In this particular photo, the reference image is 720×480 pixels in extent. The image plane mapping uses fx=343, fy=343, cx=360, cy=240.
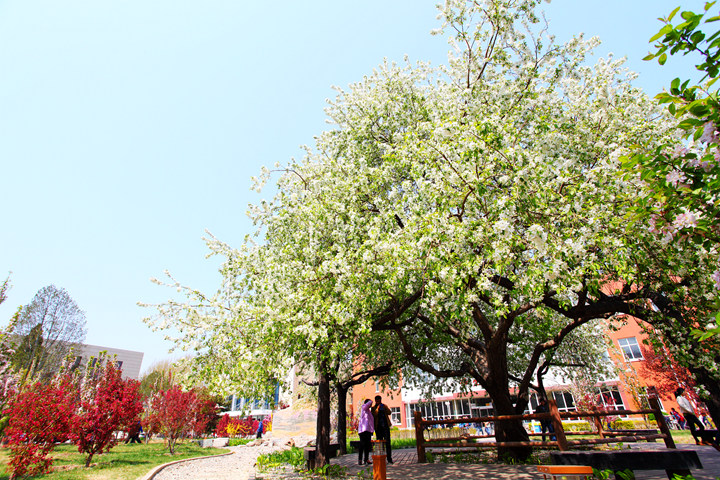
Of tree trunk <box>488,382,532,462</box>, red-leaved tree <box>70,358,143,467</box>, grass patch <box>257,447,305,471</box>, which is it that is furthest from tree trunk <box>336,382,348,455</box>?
red-leaved tree <box>70,358,143,467</box>

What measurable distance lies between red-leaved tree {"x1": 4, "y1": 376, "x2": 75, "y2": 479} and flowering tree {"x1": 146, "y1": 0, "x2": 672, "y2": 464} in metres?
5.54

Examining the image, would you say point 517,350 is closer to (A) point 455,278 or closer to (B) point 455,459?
(B) point 455,459

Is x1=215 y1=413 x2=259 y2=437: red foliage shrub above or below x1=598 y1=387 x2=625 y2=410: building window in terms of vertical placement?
below

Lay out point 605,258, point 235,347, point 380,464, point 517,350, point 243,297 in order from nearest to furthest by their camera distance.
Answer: point 380,464 → point 605,258 → point 235,347 → point 243,297 → point 517,350

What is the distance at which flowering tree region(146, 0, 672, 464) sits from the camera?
7586 millimetres

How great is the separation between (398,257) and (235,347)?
17.1 feet

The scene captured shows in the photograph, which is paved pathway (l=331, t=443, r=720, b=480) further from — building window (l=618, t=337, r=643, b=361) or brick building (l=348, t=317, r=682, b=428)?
building window (l=618, t=337, r=643, b=361)

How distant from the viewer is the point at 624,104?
1038cm

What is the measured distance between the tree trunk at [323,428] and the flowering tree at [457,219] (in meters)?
3.07

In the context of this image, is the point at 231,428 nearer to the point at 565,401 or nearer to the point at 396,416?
the point at 396,416

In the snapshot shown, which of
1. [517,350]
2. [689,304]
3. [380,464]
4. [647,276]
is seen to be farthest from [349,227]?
[517,350]

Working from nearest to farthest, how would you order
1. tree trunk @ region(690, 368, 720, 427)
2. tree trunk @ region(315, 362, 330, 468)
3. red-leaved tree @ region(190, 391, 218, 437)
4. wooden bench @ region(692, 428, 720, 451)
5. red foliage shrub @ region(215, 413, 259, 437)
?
1. tree trunk @ region(690, 368, 720, 427)
2. wooden bench @ region(692, 428, 720, 451)
3. tree trunk @ region(315, 362, 330, 468)
4. red-leaved tree @ region(190, 391, 218, 437)
5. red foliage shrub @ region(215, 413, 259, 437)

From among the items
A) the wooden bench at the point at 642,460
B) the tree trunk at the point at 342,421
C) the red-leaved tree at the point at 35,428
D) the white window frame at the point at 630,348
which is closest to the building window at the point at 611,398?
the white window frame at the point at 630,348

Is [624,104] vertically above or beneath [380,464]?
above
